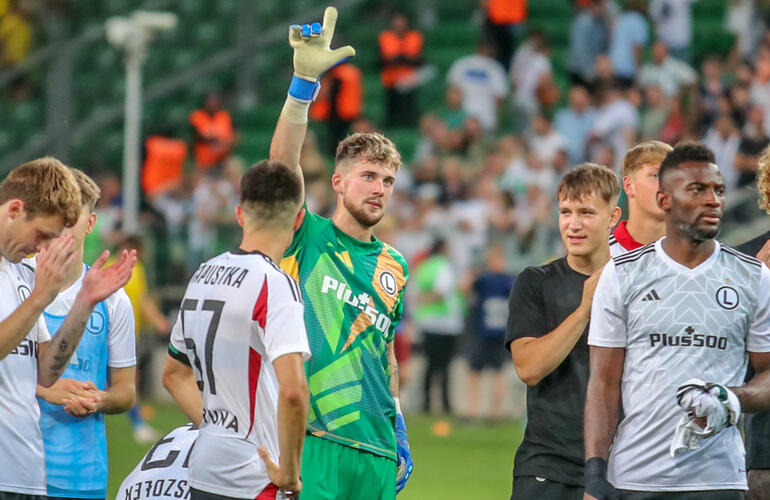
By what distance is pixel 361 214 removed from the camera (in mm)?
6727

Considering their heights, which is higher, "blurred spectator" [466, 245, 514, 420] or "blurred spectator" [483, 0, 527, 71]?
"blurred spectator" [483, 0, 527, 71]

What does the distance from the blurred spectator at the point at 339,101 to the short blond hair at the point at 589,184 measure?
1496 centimetres

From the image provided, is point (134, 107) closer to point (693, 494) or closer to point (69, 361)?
point (69, 361)

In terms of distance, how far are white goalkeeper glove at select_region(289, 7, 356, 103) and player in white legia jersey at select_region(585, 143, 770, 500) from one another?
71.5 inches

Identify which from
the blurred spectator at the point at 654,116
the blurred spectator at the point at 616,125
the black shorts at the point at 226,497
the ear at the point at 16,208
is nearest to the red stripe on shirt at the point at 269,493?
the black shorts at the point at 226,497

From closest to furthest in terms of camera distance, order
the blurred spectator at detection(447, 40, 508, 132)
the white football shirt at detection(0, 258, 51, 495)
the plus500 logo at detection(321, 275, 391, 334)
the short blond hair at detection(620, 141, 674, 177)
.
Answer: the white football shirt at detection(0, 258, 51, 495) < the plus500 logo at detection(321, 275, 391, 334) < the short blond hair at detection(620, 141, 674, 177) < the blurred spectator at detection(447, 40, 508, 132)

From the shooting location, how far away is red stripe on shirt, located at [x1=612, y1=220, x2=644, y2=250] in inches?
263

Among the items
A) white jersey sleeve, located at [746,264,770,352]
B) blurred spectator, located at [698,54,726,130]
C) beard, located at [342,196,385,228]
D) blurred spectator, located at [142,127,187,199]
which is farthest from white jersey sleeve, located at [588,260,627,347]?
blurred spectator, located at [142,127,187,199]

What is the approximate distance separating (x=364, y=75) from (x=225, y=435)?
19753 millimetres

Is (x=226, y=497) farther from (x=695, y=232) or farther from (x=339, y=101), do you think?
(x=339, y=101)

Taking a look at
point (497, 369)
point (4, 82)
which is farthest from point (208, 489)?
point (4, 82)

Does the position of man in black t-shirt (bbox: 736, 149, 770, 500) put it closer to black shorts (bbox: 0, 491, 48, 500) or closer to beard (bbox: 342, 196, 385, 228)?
beard (bbox: 342, 196, 385, 228)

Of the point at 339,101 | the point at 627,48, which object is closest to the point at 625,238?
the point at 627,48

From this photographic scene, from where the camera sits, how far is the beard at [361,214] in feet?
22.1
